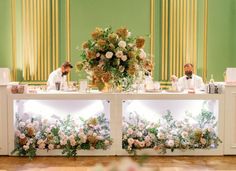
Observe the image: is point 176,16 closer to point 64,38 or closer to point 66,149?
point 64,38

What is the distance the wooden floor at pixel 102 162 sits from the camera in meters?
6.10

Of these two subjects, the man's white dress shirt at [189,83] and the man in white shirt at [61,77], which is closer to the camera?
the man in white shirt at [61,77]

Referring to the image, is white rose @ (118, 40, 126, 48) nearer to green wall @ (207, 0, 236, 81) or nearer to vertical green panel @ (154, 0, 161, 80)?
vertical green panel @ (154, 0, 161, 80)

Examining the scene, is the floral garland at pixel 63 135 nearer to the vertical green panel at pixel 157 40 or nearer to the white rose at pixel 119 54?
the white rose at pixel 119 54

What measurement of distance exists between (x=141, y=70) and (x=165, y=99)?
0.57 meters

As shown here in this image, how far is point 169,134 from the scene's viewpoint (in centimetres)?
673

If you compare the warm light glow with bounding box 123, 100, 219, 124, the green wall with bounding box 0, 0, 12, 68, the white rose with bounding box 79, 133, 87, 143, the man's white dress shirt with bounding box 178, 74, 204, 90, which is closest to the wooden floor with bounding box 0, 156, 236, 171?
the white rose with bounding box 79, 133, 87, 143

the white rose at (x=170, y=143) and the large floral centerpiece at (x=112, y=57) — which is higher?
the large floral centerpiece at (x=112, y=57)

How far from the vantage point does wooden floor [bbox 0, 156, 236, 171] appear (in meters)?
6.10

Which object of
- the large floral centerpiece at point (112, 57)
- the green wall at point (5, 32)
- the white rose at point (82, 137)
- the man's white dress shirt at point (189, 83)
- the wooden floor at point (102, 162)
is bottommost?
the wooden floor at point (102, 162)

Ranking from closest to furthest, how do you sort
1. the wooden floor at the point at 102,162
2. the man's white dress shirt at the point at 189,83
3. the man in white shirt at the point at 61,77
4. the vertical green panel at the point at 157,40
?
the wooden floor at the point at 102,162 < the man in white shirt at the point at 61,77 < the man's white dress shirt at the point at 189,83 < the vertical green panel at the point at 157,40

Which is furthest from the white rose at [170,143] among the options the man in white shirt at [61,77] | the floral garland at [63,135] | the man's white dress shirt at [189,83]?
the man in white shirt at [61,77]

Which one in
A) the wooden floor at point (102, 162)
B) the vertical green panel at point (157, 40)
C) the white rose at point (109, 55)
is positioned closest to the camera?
the wooden floor at point (102, 162)

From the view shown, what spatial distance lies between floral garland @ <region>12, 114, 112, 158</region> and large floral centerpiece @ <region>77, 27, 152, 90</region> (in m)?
0.63
